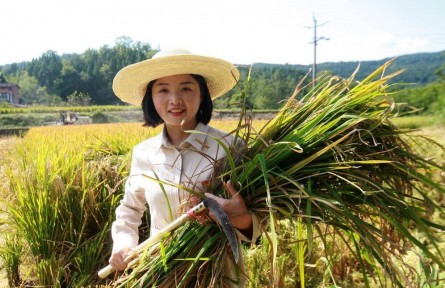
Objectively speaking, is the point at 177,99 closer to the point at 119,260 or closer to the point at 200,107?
the point at 200,107

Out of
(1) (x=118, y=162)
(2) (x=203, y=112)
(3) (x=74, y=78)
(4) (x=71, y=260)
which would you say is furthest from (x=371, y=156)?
(3) (x=74, y=78)

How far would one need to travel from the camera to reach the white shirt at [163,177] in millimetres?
1256

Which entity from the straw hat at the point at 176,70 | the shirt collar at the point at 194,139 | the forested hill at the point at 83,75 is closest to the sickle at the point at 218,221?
the shirt collar at the point at 194,139

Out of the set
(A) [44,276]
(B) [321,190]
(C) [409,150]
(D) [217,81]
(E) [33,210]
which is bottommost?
(A) [44,276]

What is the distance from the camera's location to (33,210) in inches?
104

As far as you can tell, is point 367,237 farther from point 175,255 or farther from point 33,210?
point 33,210

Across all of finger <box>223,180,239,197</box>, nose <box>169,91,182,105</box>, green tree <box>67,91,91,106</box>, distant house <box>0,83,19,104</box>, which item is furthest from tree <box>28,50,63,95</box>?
finger <box>223,180,239,197</box>

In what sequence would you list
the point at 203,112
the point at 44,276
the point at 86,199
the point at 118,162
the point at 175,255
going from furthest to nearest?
the point at 118,162, the point at 86,199, the point at 44,276, the point at 203,112, the point at 175,255

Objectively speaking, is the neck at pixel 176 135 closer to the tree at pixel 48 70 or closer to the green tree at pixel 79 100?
the green tree at pixel 79 100

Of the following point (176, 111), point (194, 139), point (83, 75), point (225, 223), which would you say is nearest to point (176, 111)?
point (176, 111)

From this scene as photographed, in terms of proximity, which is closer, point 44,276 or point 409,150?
point 409,150

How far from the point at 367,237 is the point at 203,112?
29.1 inches

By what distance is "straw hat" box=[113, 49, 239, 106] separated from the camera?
1353 mm

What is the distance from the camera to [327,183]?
3.68ft
